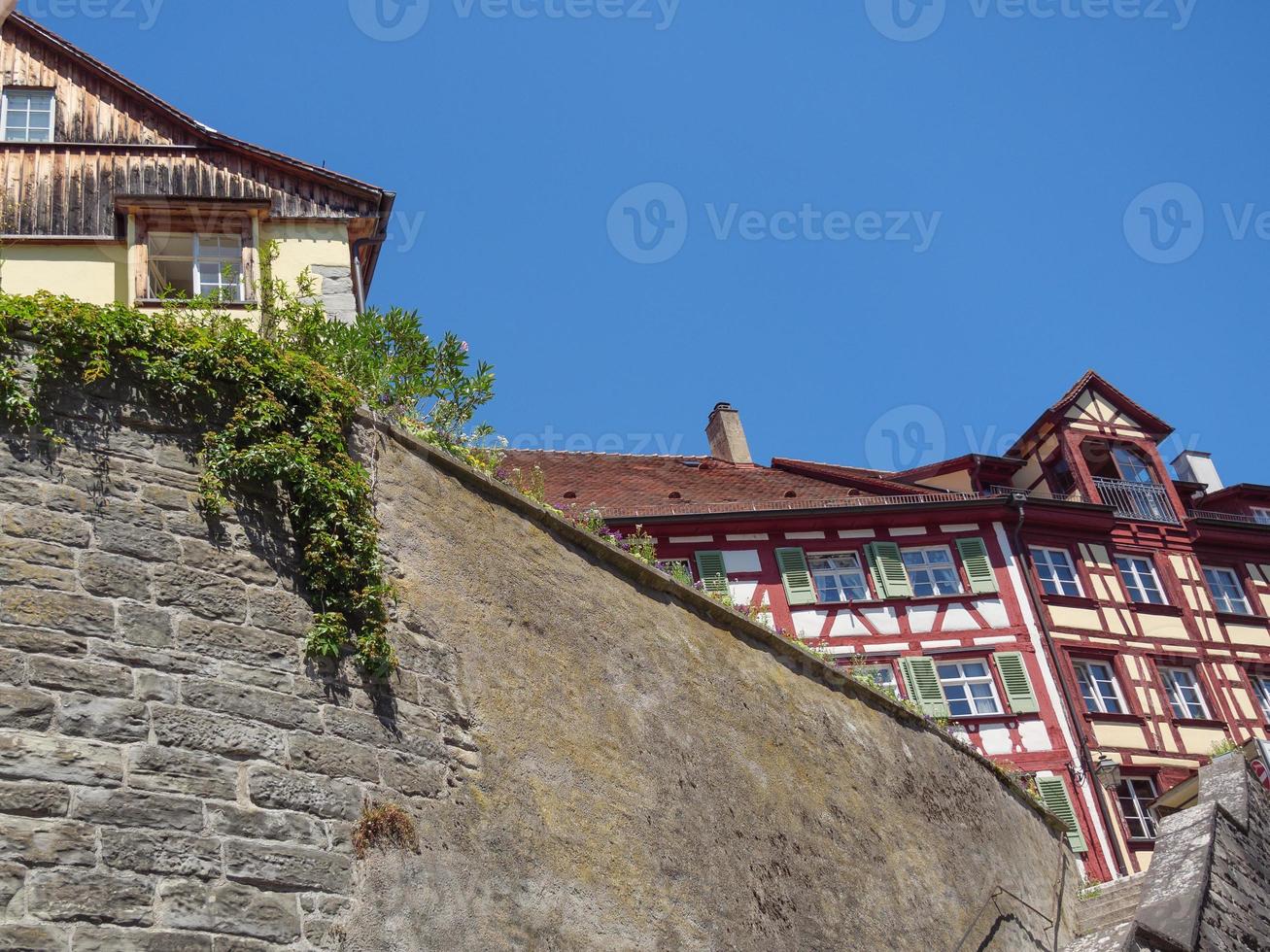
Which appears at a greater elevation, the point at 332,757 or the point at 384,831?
the point at 332,757

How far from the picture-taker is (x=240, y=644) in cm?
710

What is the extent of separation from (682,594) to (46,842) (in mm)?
5812

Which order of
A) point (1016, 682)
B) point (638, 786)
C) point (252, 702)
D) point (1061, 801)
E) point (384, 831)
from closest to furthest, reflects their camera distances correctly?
point (252, 702)
point (384, 831)
point (638, 786)
point (1061, 801)
point (1016, 682)

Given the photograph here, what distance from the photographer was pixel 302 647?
7.35 metres

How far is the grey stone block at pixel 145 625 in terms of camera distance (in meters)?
6.74

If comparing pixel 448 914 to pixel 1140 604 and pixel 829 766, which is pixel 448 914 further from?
pixel 1140 604

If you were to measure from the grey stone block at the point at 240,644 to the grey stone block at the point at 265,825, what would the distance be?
0.77 m

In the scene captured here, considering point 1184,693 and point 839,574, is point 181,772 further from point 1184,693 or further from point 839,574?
point 1184,693

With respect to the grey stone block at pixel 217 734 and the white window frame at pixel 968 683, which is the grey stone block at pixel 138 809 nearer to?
the grey stone block at pixel 217 734

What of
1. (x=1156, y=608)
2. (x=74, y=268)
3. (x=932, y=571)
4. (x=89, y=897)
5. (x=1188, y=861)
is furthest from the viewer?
(x=1156, y=608)

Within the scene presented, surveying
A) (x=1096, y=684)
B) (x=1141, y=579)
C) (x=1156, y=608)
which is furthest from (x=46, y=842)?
(x=1141, y=579)

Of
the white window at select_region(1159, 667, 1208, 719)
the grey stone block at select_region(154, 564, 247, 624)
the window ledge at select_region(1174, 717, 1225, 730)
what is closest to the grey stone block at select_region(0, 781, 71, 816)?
the grey stone block at select_region(154, 564, 247, 624)

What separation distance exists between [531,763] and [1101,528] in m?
20.0

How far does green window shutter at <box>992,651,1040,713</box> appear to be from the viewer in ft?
75.5
